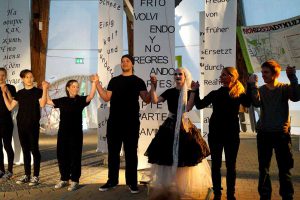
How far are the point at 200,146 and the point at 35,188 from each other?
2411mm

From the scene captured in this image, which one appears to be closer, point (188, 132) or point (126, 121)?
point (188, 132)

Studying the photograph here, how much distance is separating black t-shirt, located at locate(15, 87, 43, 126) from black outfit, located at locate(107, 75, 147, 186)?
1219 mm

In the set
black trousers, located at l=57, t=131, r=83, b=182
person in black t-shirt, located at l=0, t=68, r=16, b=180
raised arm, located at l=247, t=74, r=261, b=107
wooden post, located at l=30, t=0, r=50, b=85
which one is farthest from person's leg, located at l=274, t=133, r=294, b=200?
wooden post, located at l=30, t=0, r=50, b=85

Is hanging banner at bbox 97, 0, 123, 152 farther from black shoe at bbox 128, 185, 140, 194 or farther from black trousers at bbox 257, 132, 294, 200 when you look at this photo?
black trousers at bbox 257, 132, 294, 200

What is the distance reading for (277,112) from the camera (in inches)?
161

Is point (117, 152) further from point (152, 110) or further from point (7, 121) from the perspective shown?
point (7, 121)

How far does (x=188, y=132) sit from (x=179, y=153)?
29 cm

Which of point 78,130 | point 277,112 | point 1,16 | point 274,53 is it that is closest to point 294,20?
point 274,53

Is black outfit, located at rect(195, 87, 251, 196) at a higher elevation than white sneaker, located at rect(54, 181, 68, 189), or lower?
higher

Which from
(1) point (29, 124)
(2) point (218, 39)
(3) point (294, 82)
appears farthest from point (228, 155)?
(2) point (218, 39)

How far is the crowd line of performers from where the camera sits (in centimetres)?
411

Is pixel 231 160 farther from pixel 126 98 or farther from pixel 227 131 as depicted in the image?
pixel 126 98

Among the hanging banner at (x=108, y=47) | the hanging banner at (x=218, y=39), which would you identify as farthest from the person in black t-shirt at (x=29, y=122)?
the hanging banner at (x=218, y=39)

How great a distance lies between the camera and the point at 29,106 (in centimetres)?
549
